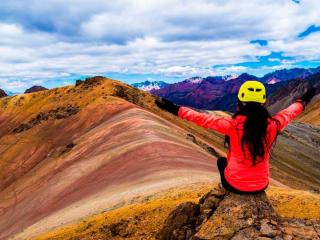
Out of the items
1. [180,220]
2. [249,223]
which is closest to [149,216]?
[180,220]

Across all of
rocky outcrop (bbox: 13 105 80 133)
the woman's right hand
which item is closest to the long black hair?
the woman's right hand

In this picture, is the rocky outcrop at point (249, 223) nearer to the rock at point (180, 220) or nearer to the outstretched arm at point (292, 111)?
the rock at point (180, 220)

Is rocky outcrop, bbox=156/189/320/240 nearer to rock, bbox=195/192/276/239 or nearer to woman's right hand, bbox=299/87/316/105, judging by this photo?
rock, bbox=195/192/276/239

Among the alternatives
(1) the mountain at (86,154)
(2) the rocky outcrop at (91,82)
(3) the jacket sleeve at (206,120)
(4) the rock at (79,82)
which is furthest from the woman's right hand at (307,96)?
(4) the rock at (79,82)

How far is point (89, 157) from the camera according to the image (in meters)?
51.3

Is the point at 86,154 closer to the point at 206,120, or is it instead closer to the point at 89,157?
the point at 89,157

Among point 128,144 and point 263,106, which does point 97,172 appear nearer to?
point 128,144

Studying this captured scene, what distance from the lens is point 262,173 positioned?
10.4 m

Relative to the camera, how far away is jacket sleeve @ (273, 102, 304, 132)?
997 cm

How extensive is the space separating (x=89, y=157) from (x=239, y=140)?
4280cm

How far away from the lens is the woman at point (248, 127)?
956cm

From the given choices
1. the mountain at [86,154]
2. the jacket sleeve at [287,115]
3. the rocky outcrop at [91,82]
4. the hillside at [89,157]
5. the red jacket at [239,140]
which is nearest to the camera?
the red jacket at [239,140]

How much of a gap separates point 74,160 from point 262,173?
160ft

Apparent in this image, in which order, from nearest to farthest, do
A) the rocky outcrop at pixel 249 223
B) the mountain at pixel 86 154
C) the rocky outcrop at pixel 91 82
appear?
the rocky outcrop at pixel 249 223
the mountain at pixel 86 154
the rocky outcrop at pixel 91 82
